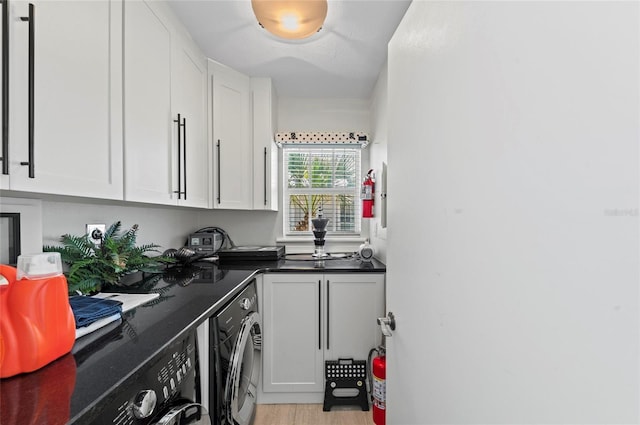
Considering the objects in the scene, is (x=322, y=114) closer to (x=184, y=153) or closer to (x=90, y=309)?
(x=184, y=153)

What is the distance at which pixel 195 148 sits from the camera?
1967mm

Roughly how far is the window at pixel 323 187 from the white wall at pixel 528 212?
6.96 feet

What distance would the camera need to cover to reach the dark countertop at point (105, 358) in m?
0.53

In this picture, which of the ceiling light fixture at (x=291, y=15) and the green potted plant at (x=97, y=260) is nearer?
the green potted plant at (x=97, y=260)

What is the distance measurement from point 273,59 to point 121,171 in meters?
1.42

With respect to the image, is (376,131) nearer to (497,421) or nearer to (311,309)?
(311,309)

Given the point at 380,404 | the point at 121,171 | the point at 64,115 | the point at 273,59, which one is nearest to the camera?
the point at 64,115

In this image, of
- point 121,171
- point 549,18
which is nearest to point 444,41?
point 549,18

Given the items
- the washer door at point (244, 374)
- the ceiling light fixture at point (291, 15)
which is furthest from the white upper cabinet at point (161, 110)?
the washer door at point (244, 374)

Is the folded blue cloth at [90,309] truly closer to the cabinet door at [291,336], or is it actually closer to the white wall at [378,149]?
the cabinet door at [291,336]

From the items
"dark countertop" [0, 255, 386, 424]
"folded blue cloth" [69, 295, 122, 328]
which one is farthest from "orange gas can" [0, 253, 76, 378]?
"folded blue cloth" [69, 295, 122, 328]

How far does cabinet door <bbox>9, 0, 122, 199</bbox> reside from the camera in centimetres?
79

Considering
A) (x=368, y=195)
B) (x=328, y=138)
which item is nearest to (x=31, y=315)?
(x=368, y=195)

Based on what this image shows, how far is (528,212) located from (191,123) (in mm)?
1958
